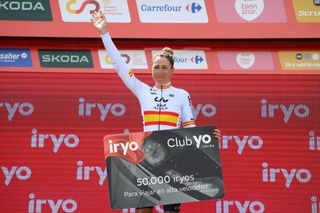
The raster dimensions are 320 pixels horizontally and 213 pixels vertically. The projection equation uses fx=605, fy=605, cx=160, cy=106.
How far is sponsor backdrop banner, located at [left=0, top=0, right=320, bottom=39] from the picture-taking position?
5469 millimetres

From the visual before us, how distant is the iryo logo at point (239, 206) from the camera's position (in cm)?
519

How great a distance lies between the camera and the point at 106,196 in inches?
207

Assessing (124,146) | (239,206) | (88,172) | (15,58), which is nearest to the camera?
(124,146)

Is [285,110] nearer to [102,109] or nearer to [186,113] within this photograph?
[102,109]

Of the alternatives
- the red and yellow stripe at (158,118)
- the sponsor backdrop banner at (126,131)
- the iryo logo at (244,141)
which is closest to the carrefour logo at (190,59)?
the sponsor backdrop banner at (126,131)

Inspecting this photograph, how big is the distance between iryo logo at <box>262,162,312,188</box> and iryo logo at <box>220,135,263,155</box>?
0.22 meters

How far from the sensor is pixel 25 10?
5.61m

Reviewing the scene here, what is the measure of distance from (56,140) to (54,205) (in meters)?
0.57

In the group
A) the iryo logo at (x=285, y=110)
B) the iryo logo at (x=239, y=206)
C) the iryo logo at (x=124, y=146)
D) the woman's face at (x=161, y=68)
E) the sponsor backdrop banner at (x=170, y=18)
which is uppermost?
the sponsor backdrop banner at (x=170, y=18)

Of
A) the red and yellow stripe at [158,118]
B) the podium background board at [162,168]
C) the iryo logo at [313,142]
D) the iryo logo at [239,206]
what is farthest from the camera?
the iryo logo at [313,142]

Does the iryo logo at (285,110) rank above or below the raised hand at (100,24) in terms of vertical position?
below

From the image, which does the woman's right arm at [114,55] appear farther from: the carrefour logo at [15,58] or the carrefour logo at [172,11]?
the carrefour logo at [15,58]

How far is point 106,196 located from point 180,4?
186cm

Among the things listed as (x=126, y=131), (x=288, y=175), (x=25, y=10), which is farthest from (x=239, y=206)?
(x=25, y=10)
